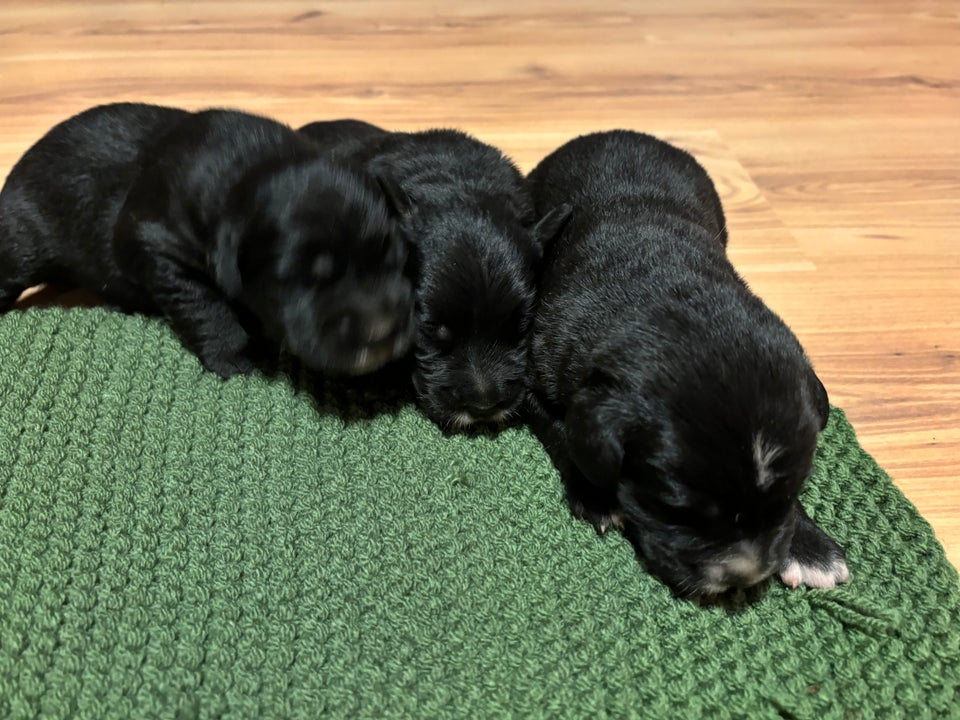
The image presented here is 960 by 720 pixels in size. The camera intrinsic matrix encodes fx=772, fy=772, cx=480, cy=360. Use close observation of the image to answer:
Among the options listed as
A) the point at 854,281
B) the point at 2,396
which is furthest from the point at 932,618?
the point at 2,396

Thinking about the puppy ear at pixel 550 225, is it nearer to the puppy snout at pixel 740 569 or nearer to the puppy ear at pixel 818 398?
the puppy ear at pixel 818 398

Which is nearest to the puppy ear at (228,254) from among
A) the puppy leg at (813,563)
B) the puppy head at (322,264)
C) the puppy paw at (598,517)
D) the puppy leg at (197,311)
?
the puppy head at (322,264)

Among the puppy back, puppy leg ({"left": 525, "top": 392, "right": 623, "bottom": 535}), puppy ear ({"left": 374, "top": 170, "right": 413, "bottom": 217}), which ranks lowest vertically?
puppy leg ({"left": 525, "top": 392, "right": 623, "bottom": 535})

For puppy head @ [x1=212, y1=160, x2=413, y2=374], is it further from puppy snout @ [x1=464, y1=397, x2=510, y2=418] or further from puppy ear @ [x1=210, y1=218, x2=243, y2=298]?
puppy snout @ [x1=464, y1=397, x2=510, y2=418]

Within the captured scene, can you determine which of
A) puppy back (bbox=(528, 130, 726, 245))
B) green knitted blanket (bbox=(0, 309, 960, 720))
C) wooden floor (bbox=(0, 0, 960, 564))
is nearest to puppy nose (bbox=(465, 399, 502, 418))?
green knitted blanket (bbox=(0, 309, 960, 720))

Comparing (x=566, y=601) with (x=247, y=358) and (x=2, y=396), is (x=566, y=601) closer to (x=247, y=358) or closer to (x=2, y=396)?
(x=247, y=358)
